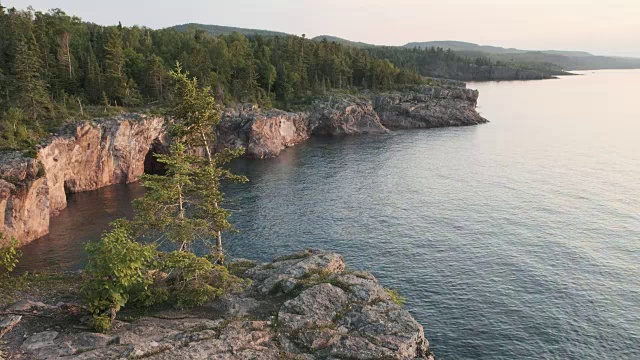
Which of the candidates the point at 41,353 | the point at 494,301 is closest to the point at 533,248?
the point at 494,301

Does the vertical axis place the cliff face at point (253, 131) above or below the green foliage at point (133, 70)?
below

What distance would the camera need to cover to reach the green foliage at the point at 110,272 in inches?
935

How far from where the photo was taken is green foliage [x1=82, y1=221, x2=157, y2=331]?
2375cm

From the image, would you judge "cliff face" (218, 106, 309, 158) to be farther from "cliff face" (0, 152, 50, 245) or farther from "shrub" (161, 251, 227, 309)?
"shrub" (161, 251, 227, 309)

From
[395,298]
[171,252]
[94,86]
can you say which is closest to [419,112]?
[94,86]

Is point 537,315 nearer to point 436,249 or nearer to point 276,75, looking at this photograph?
point 436,249

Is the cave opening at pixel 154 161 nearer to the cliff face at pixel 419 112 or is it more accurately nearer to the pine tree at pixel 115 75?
the pine tree at pixel 115 75

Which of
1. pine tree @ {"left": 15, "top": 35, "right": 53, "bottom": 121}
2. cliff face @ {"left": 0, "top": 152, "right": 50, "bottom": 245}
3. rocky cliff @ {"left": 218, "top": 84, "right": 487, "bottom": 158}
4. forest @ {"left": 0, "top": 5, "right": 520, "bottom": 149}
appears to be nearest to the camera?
cliff face @ {"left": 0, "top": 152, "right": 50, "bottom": 245}

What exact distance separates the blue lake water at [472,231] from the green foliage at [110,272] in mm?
25637

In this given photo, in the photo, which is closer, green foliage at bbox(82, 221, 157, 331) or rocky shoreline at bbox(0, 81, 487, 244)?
green foliage at bbox(82, 221, 157, 331)

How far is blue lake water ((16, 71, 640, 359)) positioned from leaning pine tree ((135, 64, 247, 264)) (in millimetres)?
20081

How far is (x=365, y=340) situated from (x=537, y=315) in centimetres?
2517

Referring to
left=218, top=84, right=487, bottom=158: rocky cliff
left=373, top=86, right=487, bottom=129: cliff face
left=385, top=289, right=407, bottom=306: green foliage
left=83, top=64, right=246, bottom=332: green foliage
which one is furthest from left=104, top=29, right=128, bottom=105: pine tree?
left=373, top=86, right=487, bottom=129: cliff face

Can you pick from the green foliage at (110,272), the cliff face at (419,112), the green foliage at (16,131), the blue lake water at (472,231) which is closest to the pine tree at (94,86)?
the blue lake water at (472,231)
